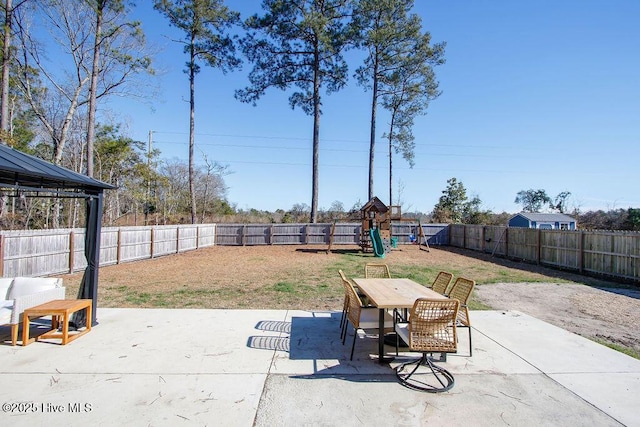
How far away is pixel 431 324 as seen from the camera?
3172 mm

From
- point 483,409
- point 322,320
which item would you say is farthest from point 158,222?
point 483,409

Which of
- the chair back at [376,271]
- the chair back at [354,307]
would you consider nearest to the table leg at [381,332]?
the chair back at [354,307]

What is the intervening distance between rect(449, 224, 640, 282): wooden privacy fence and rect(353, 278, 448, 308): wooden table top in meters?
8.88

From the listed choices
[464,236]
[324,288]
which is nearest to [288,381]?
[324,288]

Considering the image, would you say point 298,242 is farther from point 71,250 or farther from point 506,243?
point 71,250

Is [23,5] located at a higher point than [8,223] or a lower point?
higher

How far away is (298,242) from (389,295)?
16.4m

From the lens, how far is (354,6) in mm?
19312

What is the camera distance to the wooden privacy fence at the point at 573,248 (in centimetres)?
952

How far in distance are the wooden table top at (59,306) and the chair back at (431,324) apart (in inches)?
152

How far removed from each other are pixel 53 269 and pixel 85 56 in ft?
34.6

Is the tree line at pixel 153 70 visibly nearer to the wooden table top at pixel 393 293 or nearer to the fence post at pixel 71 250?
the fence post at pixel 71 250

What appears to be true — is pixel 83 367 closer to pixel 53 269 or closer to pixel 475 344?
→ pixel 475 344

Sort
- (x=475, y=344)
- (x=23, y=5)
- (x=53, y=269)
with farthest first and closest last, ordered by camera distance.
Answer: (x=23, y=5)
(x=53, y=269)
(x=475, y=344)
